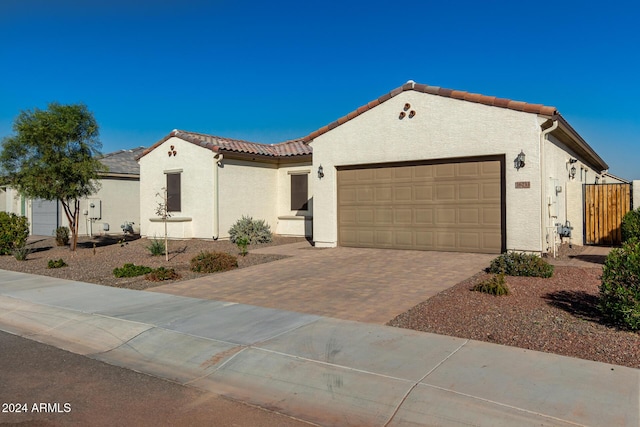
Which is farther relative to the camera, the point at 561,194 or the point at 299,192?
the point at 299,192

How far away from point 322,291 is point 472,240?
568cm

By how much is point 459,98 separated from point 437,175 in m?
2.12

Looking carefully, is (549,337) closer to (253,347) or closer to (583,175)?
(253,347)

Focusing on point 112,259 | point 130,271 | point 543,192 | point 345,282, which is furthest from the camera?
point 112,259

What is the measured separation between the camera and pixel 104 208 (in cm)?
2355

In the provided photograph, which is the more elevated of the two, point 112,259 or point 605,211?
point 605,211

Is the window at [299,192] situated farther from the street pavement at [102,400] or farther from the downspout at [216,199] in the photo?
the street pavement at [102,400]

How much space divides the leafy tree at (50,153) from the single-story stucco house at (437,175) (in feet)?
14.1

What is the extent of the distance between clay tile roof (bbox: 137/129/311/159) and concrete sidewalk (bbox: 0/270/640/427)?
37.2 feet

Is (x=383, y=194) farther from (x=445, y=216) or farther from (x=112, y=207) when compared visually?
(x=112, y=207)

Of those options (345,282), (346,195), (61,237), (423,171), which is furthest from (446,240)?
(61,237)

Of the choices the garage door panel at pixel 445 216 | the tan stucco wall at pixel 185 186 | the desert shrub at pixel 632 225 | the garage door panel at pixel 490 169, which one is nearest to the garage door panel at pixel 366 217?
the garage door panel at pixel 445 216

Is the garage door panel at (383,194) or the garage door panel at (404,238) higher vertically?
the garage door panel at (383,194)

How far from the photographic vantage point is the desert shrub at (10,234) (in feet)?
52.5
